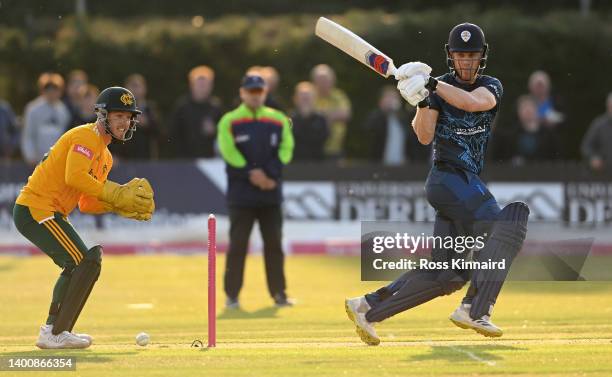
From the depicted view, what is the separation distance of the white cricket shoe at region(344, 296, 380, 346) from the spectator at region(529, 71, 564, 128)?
1149 cm

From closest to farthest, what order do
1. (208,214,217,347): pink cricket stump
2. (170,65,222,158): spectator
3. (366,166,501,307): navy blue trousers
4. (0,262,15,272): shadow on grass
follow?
(366,166,501,307): navy blue trousers, (208,214,217,347): pink cricket stump, (0,262,15,272): shadow on grass, (170,65,222,158): spectator

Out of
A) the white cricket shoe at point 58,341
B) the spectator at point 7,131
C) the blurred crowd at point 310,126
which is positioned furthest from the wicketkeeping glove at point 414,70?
the spectator at point 7,131

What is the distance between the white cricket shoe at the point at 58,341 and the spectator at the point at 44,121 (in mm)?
10328

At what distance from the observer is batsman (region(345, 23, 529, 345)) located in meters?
10.5

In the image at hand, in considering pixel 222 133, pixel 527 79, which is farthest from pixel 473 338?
pixel 527 79

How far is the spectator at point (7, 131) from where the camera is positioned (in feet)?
73.0

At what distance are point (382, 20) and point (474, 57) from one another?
13287mm

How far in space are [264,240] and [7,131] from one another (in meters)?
8.13

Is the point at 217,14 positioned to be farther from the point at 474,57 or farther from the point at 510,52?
the point at 474,57

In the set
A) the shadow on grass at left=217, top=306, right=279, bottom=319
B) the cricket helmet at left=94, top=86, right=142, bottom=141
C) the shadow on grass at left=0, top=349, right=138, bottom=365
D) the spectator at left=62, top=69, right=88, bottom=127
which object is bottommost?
the shadow on grass at left=217, top=306, right=279, bottom=319

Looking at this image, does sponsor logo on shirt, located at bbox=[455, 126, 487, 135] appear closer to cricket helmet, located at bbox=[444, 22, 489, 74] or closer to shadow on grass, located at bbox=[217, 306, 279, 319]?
cricket helmet, located at bbox=[444, 22, 489, 74]

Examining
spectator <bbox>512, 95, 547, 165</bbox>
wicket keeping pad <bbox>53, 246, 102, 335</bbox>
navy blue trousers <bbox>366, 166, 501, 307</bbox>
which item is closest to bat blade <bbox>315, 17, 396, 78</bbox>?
navy blue trousers <bbox>366, 166, 501, 307</bbox>

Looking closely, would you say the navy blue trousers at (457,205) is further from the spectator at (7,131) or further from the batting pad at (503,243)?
the spectator at (7,131)

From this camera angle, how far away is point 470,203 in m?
10.6
